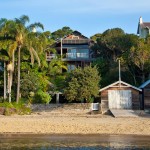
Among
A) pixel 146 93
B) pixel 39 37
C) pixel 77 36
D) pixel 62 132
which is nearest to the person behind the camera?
pixel 62 132

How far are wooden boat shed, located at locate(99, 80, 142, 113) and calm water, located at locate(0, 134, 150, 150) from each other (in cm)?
1609

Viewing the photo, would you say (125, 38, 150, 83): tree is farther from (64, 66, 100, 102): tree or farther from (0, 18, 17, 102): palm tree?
(0, 18, 17, 102): palm tree

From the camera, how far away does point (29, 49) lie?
43.2 metres

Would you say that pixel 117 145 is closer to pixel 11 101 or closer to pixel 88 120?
pixel 88 120

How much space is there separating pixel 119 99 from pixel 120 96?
13.5 inches

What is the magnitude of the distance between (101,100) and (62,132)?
14632mm

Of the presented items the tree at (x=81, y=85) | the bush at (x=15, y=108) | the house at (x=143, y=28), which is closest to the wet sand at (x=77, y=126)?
the bush at (x=15, y=108)

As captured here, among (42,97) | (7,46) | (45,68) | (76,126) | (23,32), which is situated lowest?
(76,126)

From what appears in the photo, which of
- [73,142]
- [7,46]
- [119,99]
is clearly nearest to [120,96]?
[119,99]

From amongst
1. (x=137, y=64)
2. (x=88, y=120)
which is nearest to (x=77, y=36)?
(x=137, y=64)

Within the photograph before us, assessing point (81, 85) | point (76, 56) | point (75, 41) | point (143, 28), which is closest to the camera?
point (81, 85)

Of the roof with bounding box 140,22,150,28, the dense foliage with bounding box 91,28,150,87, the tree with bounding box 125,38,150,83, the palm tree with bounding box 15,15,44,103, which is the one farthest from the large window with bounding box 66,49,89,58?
the palm tree with bounding box 15,15,44,103

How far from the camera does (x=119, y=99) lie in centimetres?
4262

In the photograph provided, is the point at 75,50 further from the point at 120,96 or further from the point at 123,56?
the point at 120,96
